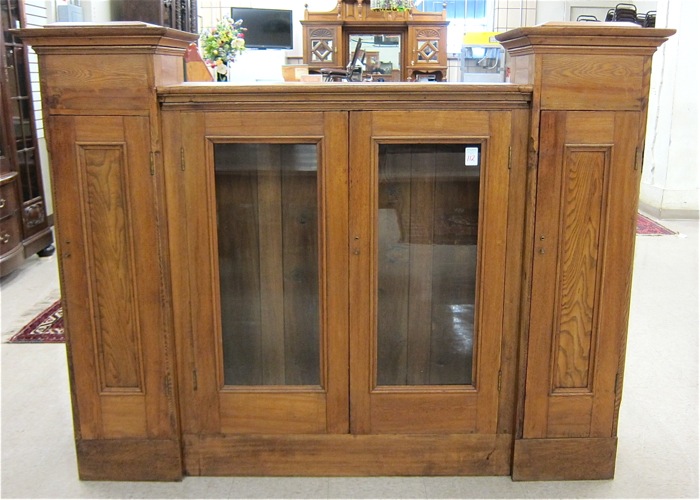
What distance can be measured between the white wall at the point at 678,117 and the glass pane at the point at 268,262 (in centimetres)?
538

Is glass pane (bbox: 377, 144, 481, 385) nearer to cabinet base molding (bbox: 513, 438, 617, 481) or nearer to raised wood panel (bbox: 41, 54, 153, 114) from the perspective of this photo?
cabinet base molding (bbox: 513, 438, 617, 481)

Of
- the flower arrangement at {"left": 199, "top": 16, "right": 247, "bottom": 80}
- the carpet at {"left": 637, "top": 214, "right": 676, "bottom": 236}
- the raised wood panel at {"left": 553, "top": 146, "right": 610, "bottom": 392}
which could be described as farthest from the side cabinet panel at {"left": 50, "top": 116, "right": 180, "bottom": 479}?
the carpet at {"left": 637, "top": 214, "right": 676, "bottom": 236}

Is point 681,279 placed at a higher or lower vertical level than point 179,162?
lower

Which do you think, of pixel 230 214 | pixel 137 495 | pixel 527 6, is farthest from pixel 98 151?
pixel 527 6

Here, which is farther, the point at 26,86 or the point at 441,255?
the point at 26,86

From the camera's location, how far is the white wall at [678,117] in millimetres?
6387

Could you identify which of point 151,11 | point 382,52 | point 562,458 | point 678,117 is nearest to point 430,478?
point 562,458

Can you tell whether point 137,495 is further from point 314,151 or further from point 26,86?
point 26,86

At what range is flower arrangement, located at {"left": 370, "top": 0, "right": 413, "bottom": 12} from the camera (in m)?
8.95

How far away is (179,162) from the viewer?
2162 mm

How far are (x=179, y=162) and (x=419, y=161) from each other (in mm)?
768

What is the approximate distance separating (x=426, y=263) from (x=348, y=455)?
2.36ft

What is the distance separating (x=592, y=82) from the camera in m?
2.08

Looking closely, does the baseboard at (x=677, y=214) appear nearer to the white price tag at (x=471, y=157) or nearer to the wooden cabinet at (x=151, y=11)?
the wooden cabinet at (x=151, y=11)
